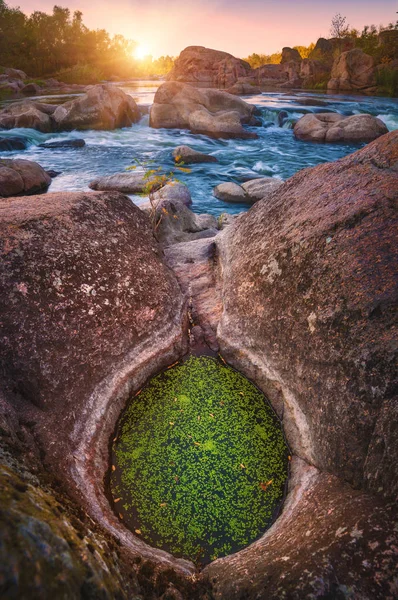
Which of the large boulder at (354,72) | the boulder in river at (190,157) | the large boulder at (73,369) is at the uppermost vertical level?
the large boulder at (354,72)

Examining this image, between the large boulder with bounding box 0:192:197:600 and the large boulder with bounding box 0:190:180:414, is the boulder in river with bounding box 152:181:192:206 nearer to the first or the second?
the large boulder with bounding box 0:192:197:600

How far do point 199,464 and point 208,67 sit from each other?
194 ft

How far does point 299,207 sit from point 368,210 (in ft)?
3.52

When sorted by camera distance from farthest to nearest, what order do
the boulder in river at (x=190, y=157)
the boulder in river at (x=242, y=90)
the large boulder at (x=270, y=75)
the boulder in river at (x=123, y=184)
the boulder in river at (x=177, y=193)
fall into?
the large boulder at (x=270, y=75), the boulder in river at (x=242, y=90), the boulder in river at (x=190, y=157), the boulder in river at (x=123, y=184), the boulder in river at (x=177, y=193)

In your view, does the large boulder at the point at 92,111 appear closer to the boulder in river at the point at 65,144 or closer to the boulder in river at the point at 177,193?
the boulder in river at the point at 65,144

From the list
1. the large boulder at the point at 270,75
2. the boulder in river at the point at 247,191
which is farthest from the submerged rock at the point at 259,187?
the large boulder at the point at 270,75

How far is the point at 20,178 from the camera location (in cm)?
1241

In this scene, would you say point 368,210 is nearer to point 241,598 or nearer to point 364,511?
point 364,511

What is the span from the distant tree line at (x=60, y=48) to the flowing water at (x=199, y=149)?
3731 centimetres

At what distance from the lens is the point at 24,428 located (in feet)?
10.3

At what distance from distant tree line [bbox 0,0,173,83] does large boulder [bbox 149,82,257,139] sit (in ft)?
113

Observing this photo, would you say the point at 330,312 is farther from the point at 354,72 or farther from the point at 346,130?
the point at 354,72

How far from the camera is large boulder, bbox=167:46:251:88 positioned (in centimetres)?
5008

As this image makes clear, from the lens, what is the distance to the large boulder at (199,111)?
22.3 metres
